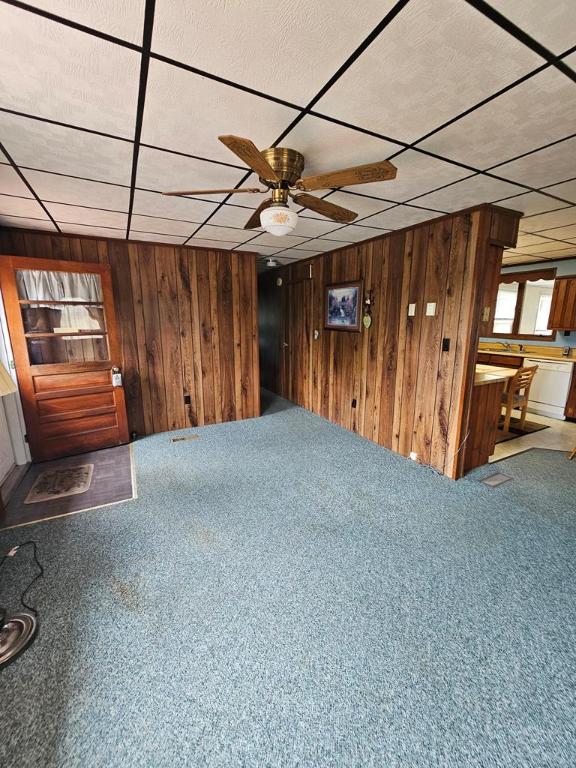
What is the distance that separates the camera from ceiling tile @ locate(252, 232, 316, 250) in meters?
3.56

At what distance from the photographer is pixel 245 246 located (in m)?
4.07

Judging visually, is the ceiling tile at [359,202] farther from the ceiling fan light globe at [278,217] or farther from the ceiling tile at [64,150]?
the ceiling tile at [64,150]

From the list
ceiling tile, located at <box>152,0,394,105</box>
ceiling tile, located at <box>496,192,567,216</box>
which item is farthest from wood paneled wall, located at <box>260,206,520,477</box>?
ceiling tile, located at <box>152,0,394,105</box>

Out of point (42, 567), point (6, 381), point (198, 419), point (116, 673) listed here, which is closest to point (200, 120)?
point (6, 381)

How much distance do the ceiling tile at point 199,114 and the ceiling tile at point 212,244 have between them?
6.81ft

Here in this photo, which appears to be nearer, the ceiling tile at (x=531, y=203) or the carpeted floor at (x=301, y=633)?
the carpeted floor at (x=301, y=633)

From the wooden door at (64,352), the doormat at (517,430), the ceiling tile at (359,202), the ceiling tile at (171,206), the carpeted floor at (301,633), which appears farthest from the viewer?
the doormat at (517,430)

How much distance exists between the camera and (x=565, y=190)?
87.7 inches

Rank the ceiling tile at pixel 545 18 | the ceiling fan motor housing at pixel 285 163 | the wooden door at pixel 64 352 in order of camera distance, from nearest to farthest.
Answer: the ceiling tile at pixel 545 18, the ceiling fan motor housing at pixel 285 163, the wooden door at pixel 64 352

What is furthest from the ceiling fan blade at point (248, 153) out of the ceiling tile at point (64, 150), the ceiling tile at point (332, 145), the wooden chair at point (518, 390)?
the wooden chair at point (518, 390)

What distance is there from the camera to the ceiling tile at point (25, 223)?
2934 mm

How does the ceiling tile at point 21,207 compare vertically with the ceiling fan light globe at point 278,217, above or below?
above

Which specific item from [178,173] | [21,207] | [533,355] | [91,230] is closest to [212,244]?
[91,230]

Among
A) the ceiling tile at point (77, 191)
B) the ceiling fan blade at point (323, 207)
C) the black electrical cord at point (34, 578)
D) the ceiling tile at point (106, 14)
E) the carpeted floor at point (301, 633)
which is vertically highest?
the ceiling tile at point (106, 14)
